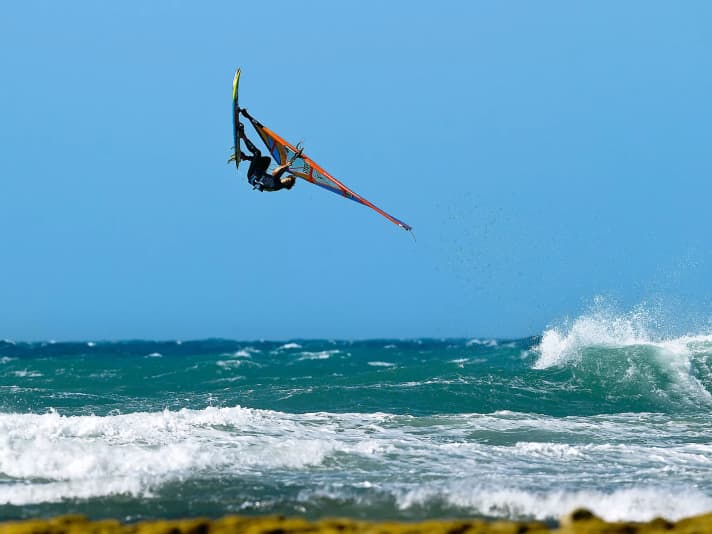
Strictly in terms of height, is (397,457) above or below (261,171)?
below

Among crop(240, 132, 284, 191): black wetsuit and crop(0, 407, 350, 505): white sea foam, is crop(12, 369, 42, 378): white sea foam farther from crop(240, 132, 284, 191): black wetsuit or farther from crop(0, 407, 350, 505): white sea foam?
crop(240, 132, 284, 191): black wetsuit

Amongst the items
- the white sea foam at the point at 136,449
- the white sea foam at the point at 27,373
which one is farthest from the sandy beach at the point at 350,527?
the white sea foam at the point at 27,373

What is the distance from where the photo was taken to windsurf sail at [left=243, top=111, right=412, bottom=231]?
10.0m

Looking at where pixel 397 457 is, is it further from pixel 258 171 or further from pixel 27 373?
pixel 27 373

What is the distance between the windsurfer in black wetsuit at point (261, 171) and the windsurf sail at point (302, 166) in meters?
0.16

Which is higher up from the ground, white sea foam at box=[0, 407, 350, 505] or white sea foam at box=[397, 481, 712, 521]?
white sea foam at box=[397, 481, 712, 521]

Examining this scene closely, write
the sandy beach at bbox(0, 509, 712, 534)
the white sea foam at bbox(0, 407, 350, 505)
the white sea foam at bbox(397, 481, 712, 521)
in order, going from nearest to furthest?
the sandy beach at bbox(0, 509, 712, 534), the white sea foam at bbox(397, 481, 712, 521), the white sea foam at bbox(0, 407, 350, 505)

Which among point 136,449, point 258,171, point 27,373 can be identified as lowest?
point 27,373

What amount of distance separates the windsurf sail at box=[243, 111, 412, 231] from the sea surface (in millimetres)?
3145

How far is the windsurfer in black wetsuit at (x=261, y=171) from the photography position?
9734 millimetres

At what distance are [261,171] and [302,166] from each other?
22.8 inches

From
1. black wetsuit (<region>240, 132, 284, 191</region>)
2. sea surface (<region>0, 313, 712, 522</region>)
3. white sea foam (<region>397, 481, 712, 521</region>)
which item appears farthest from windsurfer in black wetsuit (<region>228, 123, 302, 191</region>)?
white sea foam (<region>397, 481, 712, 521</region>)

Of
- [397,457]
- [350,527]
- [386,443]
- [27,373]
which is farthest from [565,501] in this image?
[27,373]

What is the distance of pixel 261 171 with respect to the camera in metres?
9.84
